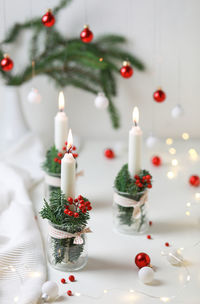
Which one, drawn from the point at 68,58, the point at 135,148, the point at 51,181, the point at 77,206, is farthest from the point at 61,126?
the point at 68,58

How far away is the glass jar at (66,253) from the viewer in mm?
1228

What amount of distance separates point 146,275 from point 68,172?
1.04 ft

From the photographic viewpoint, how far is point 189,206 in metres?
1.63

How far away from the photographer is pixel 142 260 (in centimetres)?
123

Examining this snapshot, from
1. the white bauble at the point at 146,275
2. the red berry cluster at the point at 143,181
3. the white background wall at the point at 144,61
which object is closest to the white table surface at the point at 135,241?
the white bauble at the point at 146,275

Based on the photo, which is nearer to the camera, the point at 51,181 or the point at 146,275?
the point at 146,275

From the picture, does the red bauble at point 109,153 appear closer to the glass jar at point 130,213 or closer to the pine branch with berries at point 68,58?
the pine branch with berries at point 68,58

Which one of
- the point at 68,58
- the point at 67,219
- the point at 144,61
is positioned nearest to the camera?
the point at 67,219

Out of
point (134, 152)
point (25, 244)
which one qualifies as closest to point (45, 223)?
point (25, 244)

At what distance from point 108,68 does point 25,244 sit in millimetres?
1168

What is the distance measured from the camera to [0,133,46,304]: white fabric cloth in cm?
113

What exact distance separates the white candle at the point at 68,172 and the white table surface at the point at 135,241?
20 cm

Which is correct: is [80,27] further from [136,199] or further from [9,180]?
[136,199]

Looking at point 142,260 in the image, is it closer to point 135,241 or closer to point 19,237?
point 135,241
